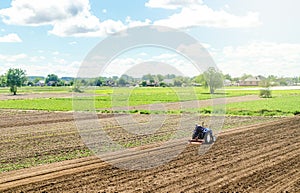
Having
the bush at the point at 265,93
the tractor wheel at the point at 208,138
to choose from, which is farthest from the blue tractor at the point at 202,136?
the bush at the point at 265,93

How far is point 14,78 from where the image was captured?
9656 centimetres

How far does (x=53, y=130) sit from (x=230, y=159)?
12.8 metres

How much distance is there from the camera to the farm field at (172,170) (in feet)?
35.0

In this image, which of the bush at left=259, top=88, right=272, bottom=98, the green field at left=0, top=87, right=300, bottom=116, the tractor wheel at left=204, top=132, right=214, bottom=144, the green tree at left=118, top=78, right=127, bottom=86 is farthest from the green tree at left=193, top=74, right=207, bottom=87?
the bush at left=259, top=88, right=272, bottom=98

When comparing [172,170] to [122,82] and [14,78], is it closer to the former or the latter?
[122,82]

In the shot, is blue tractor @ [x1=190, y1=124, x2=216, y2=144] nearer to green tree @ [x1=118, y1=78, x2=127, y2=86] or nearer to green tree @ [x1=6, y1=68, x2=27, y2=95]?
green tree @ [x1=118, y1=78, x2=127, y2=86]

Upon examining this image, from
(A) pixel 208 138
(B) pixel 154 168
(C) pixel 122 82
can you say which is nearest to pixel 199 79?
(A) pixel 208 138

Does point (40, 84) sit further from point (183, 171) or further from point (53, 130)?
point (183, 171)

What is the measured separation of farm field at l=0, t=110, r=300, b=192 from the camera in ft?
35.0

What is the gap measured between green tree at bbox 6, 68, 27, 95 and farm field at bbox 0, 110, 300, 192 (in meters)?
81.2

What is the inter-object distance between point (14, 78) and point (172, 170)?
9084 centimetres

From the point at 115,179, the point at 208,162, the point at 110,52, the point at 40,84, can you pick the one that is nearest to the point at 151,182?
the point at 115,179

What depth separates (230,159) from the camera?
14.2 metres

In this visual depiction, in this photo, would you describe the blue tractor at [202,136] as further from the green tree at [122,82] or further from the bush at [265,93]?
the bush at [265,93]
